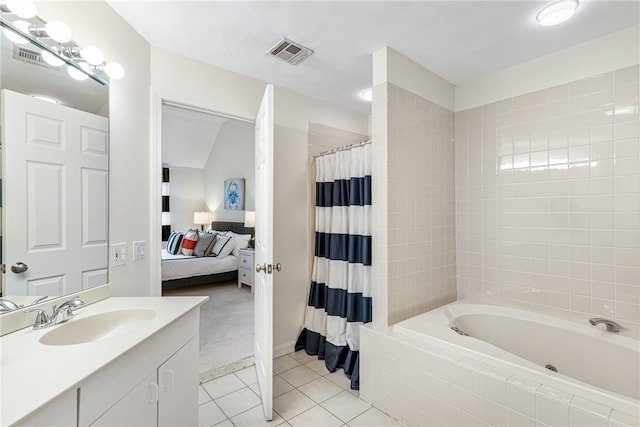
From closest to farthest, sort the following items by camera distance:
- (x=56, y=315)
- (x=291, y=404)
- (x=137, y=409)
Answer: (x=137, y=409)
(x=56, y=315)
(x=291, y=404)

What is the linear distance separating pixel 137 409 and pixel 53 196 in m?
0.95

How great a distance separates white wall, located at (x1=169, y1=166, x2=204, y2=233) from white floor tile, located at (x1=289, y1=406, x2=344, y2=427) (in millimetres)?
5376

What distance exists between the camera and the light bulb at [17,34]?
3.75ft

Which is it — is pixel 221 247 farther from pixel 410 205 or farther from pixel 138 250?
pixel 410 205

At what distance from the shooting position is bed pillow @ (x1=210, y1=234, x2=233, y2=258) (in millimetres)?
4924

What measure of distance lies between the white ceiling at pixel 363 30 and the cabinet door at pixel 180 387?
1.79 meters

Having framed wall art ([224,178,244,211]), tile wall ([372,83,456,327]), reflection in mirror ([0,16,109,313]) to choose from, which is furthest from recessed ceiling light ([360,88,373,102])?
framed wall art ([224,178,244,211])

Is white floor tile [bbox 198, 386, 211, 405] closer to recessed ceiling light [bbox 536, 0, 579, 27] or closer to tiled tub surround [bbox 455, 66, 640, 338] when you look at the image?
tiled tub surround [bbox 455, 66, 640, 338]

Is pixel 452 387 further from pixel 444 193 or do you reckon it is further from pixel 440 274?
pixel 444 193

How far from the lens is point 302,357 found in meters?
2.57

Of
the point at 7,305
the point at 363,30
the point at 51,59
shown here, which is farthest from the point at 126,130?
the point at 363,30

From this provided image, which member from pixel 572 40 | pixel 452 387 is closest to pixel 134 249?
pixel 452 387

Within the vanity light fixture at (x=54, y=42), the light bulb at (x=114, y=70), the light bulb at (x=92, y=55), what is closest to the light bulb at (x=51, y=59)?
the vanity light fixture at (x=54, y=42)

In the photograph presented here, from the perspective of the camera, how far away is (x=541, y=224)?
2.12m
